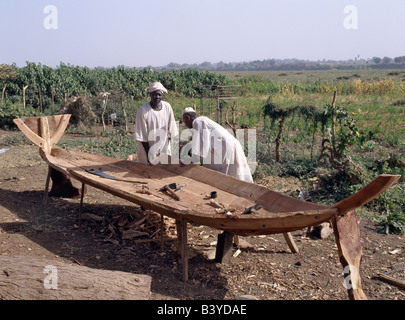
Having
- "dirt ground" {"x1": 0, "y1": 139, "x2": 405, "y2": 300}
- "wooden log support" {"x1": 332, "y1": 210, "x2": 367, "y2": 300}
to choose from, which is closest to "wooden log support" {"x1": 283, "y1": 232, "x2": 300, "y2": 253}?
"dirt ground" {"x1": 0, "y1": 139, "x2": 405, "y2": 300}

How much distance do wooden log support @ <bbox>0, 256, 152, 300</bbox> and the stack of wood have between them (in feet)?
5.73

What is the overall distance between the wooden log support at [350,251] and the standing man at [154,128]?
3.11m

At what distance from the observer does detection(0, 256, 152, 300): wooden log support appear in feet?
10.9

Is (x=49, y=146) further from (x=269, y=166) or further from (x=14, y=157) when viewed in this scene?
(x=269, y=166)

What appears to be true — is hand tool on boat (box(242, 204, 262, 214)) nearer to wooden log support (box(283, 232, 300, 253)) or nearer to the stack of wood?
wooden log support (box(283, 232, 300, 253))

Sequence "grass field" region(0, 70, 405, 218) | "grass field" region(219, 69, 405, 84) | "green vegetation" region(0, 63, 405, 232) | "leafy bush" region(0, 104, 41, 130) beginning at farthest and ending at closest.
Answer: "grass field" region(219, 69, 405, 84), "leafy bush" region(0, 104, 41, 130), "green vegetation" region(0, 63, 405, 232), "grass field" region(0, 70, 405, 218)

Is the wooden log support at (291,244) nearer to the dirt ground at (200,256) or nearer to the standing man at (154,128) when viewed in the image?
the dirt ground at (200,256)

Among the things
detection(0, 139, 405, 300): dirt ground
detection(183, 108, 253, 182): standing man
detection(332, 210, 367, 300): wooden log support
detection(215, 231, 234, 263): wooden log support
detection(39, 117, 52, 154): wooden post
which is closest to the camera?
detection(332, 210, 367, 300): wooden log support

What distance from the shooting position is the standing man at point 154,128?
19.4 feet

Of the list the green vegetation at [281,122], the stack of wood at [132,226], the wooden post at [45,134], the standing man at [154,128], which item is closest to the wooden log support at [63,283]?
the stack of wood at [132,226]

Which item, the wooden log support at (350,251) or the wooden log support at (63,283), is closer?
the wooden log support at (350,251)

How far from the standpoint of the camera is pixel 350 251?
3.36 m

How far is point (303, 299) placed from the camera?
3.98 m

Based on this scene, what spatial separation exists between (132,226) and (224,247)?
1.47 meters
